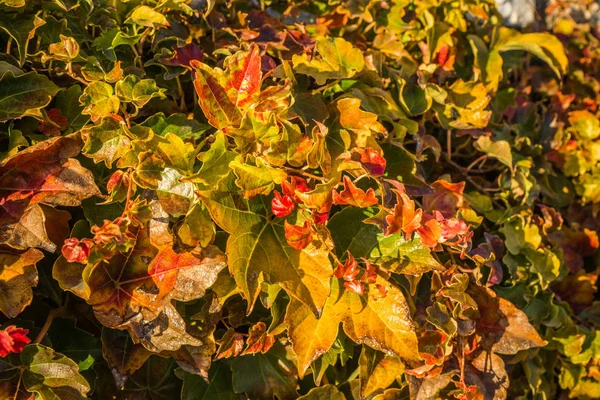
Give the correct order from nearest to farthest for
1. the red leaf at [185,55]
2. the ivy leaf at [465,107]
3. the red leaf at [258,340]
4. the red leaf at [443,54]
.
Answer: the red leaf at [258,340]
the red leaf at [185,55]
the ivy leaf at [465,107]
the red leaf at [443,54]

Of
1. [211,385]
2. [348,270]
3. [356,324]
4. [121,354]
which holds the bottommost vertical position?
[211,385]

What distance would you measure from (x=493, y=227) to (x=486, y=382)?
45 centimetres

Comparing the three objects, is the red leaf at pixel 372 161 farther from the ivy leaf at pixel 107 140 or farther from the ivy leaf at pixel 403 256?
the ivy leaf at pixel 107 140

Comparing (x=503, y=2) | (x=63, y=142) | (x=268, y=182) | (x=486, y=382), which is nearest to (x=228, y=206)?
(x=268, y=182)

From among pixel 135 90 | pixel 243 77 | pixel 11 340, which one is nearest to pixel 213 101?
pixel 243 77

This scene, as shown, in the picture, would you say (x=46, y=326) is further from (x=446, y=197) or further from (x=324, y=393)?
(x=446, y=197)

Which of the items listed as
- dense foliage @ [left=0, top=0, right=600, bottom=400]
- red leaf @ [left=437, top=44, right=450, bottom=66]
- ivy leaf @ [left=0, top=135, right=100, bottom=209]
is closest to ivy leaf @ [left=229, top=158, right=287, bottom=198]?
dense foliage @ [left=0, top=0, right=600, bottom=400]

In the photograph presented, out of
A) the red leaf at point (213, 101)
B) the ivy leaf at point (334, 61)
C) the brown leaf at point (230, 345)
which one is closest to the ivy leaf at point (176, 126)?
the red leaf at point (213, 101)

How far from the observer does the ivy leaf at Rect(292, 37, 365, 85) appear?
126 centimetres

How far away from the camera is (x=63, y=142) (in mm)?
1021

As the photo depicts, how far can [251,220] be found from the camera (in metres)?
1.03

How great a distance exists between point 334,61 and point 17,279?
29.0 inches

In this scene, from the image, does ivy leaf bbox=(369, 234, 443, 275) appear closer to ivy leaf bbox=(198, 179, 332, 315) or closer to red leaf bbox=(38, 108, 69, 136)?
ivy leaf bbox=(198, 179, 332, 315)

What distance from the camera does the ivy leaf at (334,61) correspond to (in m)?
1.26
